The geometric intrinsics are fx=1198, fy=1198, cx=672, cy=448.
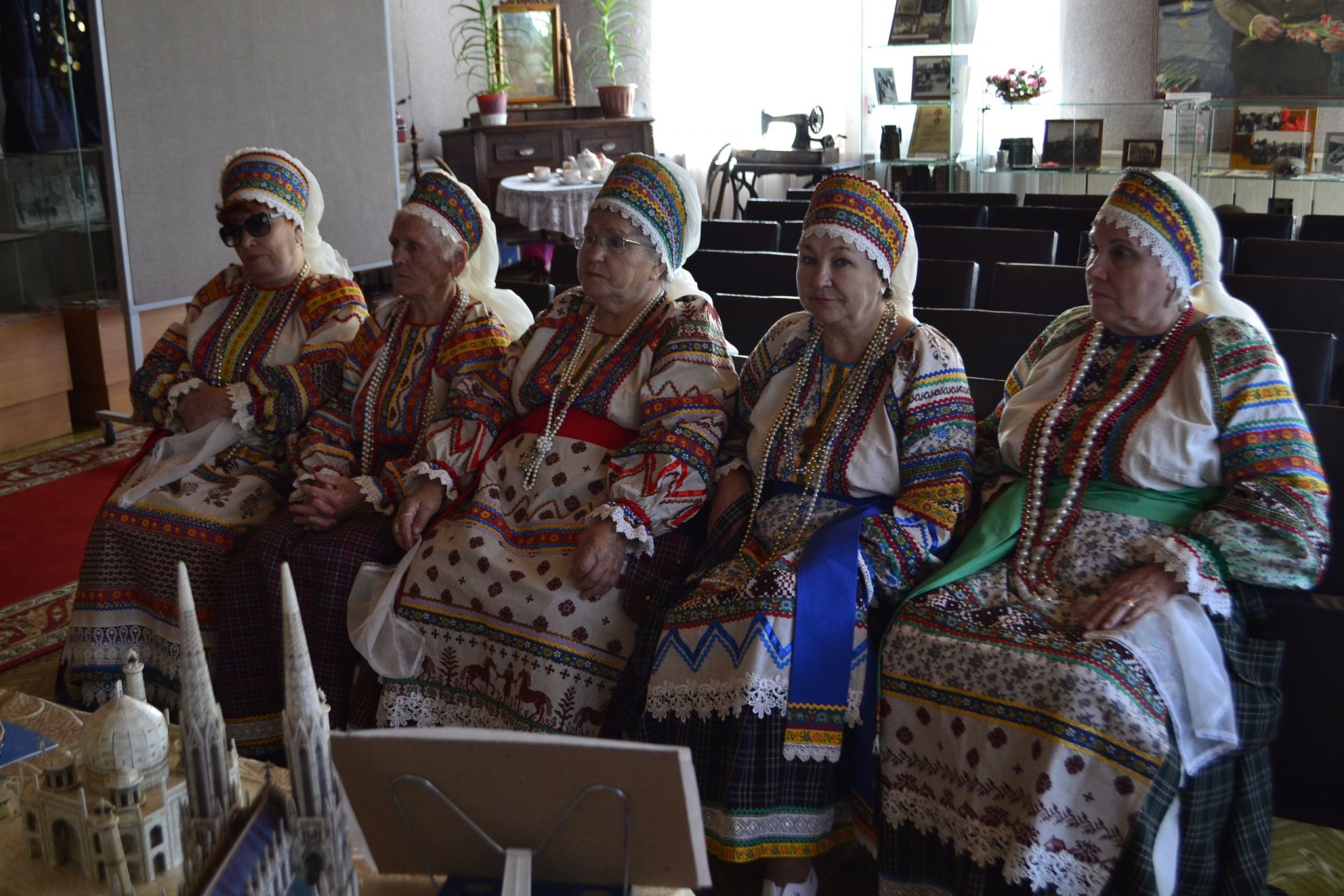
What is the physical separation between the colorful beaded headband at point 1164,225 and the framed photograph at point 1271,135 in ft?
12.3

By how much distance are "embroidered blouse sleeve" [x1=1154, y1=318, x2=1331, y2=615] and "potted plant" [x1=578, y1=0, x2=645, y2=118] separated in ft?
25.2

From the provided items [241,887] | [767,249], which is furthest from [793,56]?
[241,887]

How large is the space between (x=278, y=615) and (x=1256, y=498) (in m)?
1.87

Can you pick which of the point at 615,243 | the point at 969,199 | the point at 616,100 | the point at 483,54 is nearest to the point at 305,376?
the point at 615,243

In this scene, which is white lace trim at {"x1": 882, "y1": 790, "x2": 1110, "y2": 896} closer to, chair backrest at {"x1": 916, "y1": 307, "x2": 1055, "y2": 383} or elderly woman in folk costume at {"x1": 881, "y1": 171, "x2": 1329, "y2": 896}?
elderly woman in folk costume at {"x1": 881, "y1": 171, "x2": 1329, "y2": 896}

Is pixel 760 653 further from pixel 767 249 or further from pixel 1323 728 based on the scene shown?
pixel 767 249

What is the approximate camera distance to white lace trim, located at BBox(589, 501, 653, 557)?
2225 mm

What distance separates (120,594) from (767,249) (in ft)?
8.37

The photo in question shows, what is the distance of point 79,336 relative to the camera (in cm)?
511

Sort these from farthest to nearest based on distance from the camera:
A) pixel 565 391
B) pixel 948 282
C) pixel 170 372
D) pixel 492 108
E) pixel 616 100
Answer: pixel 616 100 → pixel 492 108 → pixel 948 282 → pixel 170 372 → pixel 565 391

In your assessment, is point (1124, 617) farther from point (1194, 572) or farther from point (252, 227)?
point (252, 227)

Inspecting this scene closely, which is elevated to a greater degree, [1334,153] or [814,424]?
[1334,153]

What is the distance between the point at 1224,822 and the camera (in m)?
1.83

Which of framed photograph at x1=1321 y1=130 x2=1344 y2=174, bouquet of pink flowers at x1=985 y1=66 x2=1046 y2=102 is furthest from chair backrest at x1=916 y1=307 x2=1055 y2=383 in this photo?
bouquet of pink flowers at x1=985 y1=66 x2=1046 y2=102
